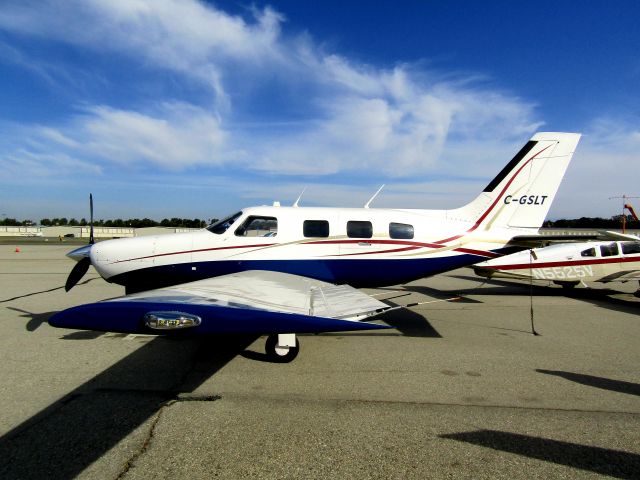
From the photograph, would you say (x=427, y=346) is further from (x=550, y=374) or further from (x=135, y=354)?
(x=135, y=354)

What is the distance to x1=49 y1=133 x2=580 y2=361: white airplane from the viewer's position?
615cm

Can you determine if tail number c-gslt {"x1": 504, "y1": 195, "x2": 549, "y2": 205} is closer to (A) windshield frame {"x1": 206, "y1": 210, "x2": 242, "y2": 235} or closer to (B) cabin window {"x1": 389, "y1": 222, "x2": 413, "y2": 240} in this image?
(B) cabin window {"x1": 389, "y1": 222, "x2": 413, "y2": 240}

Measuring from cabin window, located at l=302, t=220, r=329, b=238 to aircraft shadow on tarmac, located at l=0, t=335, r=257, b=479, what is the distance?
2.30 m

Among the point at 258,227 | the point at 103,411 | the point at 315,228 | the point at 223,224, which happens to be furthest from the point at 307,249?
the point at 103,411

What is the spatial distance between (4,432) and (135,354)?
208 cm

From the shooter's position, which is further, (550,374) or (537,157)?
(537,157)

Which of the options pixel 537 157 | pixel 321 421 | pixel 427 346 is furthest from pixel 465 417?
pixel 537 157

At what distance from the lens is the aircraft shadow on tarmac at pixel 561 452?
265 centimetres

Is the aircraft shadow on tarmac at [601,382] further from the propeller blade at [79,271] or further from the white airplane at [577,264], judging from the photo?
the propeller blade at [79,271]

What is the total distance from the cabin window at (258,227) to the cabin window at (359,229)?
52.1 inches

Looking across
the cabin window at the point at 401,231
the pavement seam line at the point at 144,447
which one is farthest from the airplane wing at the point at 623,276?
the pavement seam line at the point at 144,447

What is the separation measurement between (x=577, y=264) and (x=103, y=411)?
11291 millimetres

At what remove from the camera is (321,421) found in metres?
3.32

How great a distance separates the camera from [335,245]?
6562mm
